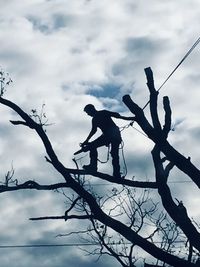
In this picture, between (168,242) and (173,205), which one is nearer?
(173,205)

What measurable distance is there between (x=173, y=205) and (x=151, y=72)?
1981 millimetres

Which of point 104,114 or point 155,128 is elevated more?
point 104,114

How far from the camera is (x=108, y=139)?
9.96 meters

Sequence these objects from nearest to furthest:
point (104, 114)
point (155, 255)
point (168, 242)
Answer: point (155, 255), point (104, 114), point (168, 242)

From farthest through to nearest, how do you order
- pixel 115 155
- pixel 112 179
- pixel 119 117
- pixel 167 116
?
pixel 115 155, pixel 119 117, pixel 167 116, pixel 112 179

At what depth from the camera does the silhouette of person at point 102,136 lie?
9695 millimetres

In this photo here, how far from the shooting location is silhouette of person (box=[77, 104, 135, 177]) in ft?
31.8

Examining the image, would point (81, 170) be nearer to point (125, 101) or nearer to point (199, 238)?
point (125, 101)

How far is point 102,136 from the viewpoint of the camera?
9.95m

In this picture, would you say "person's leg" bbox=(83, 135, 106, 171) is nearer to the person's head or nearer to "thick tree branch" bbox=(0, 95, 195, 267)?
the person's head

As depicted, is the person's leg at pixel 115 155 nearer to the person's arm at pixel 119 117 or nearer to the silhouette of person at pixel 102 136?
the silhouette of person at pixel 102 136

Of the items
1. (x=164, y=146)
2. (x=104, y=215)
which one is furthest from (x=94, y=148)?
(x=104, y=215)

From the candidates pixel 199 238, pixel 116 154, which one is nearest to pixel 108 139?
pixel 116 154

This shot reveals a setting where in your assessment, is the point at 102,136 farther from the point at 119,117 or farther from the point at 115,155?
the point at 119,117
